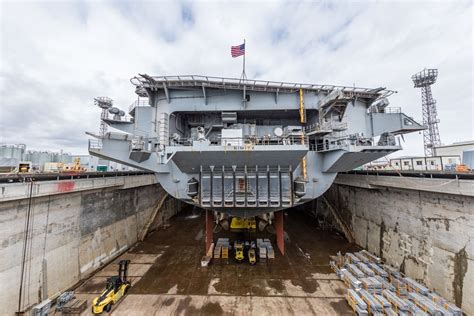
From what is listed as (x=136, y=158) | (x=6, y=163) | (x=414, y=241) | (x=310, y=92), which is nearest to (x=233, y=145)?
(x=136, y=158)

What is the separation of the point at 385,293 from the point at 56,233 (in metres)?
17.1

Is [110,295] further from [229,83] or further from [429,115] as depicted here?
[429,115]

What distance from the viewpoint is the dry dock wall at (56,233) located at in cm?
814

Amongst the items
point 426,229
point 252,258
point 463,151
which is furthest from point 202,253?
point 463,151

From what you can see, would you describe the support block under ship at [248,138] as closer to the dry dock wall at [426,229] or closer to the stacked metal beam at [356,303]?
the dry dock wall at [426,229]

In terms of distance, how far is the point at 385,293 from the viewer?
29.8 ft

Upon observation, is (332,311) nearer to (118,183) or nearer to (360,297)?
(360,297)

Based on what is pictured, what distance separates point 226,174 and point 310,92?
8166mm

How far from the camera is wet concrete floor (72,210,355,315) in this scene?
9.12 metres

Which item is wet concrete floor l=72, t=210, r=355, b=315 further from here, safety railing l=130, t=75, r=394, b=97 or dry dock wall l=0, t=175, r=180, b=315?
safety railing l=130, t=75, r=394, b=97

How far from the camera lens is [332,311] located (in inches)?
350

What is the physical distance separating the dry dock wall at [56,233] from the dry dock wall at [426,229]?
19.5m

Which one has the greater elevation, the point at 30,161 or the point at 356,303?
the point at 30,161

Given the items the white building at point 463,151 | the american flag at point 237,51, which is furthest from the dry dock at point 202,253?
the american flag at point 237,51
